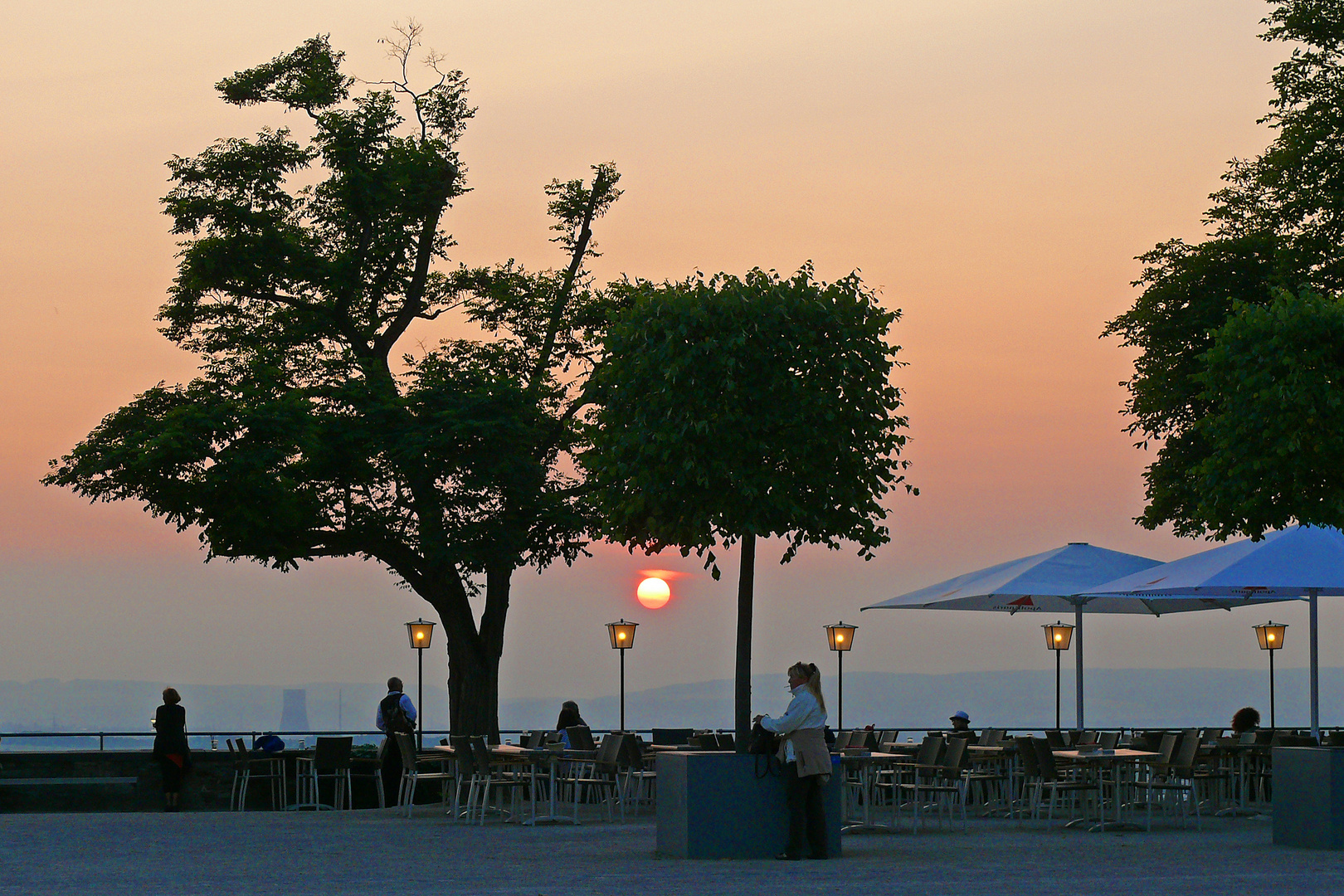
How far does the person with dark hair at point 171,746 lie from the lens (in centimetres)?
2144

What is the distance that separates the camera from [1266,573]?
17.6m

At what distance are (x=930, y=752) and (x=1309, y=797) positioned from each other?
3570 mm

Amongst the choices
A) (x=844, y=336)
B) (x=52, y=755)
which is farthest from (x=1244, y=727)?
(x=52, y=755)

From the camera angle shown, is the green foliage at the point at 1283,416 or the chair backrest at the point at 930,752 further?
the green foliage at the point at 1283,416

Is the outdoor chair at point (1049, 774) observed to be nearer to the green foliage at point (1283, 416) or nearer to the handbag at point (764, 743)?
the green foliage at point (1283, 416)

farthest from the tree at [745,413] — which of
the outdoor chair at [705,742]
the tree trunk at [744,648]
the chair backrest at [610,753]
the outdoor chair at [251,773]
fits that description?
the outdoor chair at [251,773]

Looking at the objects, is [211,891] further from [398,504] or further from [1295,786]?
[398,504]

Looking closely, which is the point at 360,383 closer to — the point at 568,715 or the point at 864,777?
the point at 568,715

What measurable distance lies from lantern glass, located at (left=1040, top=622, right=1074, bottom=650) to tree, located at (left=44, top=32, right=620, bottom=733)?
880 centimetres

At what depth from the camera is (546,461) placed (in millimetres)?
27797

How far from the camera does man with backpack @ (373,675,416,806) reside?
20578 mm

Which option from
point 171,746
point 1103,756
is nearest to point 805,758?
point 1103,756

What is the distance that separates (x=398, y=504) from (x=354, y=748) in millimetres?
3795

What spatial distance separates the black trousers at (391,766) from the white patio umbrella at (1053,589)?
6.05 m
